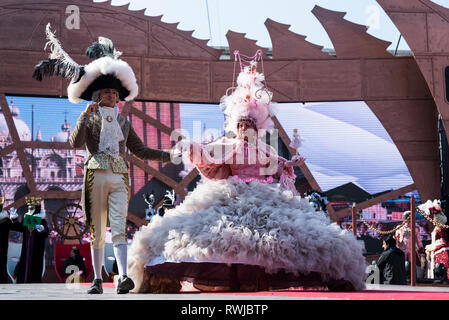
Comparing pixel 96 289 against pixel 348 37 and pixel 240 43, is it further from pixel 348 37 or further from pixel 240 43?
pixel 348 37

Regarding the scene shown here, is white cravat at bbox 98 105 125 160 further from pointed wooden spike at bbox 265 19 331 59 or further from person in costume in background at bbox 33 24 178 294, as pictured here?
pointed wooden spike at bbox 265 19 331 59

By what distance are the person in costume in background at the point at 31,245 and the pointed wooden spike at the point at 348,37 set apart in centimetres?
692

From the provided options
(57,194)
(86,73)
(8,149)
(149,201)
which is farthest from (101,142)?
(8,149)

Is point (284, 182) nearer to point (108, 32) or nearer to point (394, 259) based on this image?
point (394, 259)

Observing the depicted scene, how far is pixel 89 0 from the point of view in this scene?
14.0 metres

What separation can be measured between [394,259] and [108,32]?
25.5 feet

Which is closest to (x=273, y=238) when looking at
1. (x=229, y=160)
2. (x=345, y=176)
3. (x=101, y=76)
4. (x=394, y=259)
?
(x=229, y=160)

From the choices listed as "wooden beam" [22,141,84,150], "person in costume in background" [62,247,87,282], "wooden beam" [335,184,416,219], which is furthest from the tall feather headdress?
"wooden beam" [335,184,416,219]

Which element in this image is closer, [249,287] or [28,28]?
[249,287]

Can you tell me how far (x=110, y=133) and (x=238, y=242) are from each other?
1162mm

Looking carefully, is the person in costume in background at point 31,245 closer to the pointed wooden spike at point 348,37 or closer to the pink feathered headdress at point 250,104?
the pink feathered headdress at point 250,104

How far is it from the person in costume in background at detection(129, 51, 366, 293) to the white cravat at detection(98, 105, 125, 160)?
0.58 meters

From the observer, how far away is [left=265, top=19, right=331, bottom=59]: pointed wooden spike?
14250 mm

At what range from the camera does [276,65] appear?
1400cm
